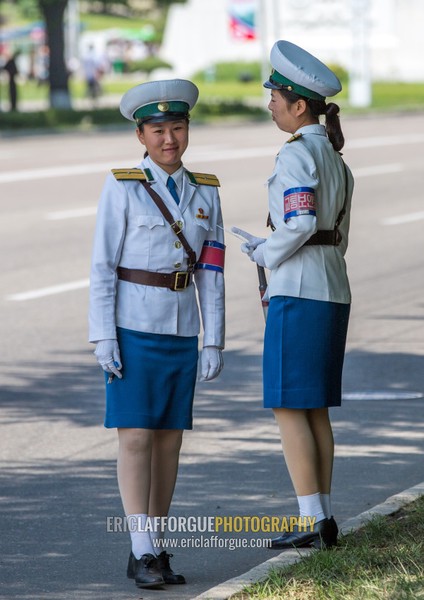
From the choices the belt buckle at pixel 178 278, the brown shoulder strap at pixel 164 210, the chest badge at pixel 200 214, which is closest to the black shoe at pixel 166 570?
the belt buckle at pixel 178 278

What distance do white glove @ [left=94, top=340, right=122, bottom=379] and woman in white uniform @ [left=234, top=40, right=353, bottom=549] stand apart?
60 cm

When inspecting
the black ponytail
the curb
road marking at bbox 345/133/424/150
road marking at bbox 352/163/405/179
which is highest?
the black ponytail

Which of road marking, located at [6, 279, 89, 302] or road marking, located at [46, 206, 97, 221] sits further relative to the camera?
road marking, located at [46, 206, 97, 221]

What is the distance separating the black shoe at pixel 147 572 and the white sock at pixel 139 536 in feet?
0.06

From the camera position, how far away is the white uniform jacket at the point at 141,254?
16.1ft

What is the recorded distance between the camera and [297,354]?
16.8 feet

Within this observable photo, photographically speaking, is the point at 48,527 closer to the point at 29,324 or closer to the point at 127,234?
the point at 127,234

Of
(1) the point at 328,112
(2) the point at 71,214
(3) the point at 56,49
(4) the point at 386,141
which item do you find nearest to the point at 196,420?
(1) the point at 328,112

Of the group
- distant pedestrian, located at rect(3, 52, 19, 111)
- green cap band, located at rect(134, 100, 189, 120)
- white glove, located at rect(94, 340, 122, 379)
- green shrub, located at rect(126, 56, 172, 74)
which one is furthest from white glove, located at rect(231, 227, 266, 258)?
green shrub, located at rect(126, 56, 172, 74)

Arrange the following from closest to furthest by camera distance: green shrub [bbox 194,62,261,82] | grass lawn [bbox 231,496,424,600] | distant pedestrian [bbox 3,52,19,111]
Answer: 1. grass lawn [bbox 231,496,424,600]
2. distant pedestrian [bbox 3,52,19,111]
3. green shrub [bbox 194,62,261,82]

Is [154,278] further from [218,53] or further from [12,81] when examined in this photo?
[218,53]

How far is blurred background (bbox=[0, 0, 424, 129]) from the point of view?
1634 inches

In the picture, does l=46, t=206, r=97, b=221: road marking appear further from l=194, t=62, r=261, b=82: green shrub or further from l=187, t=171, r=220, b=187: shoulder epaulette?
l=194, t=62, r=261, b=82: green shrub

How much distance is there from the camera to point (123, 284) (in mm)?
4965
